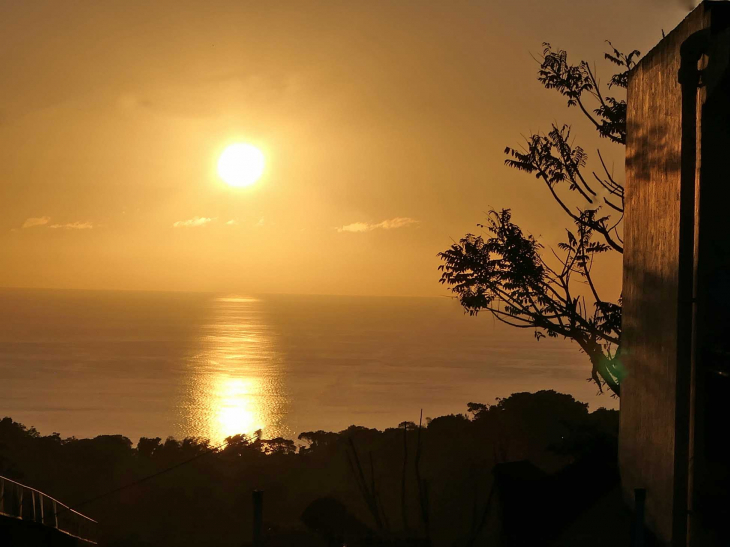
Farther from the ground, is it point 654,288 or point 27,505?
point 654,288

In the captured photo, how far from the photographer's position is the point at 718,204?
850 cm

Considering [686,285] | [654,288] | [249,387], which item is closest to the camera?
[686,285]

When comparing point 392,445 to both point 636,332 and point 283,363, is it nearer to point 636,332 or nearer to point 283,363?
point 636,332

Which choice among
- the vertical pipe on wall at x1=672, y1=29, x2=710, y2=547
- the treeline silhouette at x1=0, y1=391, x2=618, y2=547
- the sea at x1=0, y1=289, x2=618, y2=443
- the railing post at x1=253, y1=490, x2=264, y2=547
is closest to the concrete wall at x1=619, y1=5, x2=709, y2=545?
the vertical pipe on wall at x1=672, y1=29, x2=710, y2=547

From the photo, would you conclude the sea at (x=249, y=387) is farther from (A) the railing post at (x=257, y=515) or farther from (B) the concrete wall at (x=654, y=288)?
(A) the railing post at (x=257, y=515)

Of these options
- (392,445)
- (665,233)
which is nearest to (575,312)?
(665,233)

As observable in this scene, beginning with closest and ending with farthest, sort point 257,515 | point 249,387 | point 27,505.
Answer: point 257,515 < point 27,505 < point 249,387

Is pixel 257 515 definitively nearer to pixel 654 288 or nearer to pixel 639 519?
pixel 639 519

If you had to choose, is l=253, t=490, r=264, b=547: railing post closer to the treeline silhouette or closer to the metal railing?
the metal railing

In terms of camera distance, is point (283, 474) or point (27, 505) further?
point (283, 474)

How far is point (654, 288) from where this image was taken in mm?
10312

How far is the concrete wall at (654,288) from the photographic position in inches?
362

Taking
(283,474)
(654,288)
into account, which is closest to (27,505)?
(654,288)

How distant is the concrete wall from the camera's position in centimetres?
920
